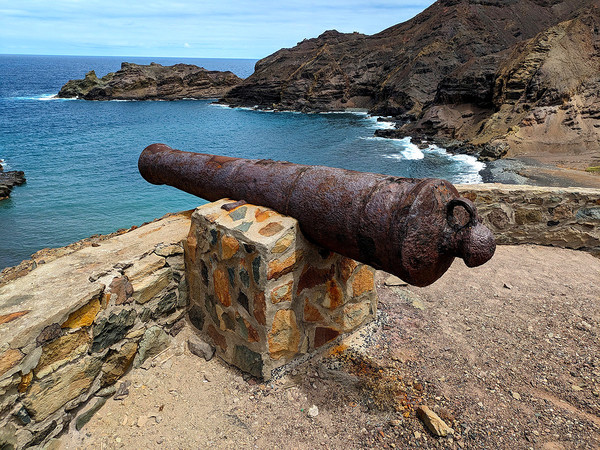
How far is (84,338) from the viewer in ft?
9.12

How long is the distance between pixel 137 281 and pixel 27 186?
21.5 metres

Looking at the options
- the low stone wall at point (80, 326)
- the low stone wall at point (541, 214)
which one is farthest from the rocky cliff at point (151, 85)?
the low stone wall at point (80, 326)

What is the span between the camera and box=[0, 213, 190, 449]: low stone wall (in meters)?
2.40

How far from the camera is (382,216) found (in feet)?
7.92

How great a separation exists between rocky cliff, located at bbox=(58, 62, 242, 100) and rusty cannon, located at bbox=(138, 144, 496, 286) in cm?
6914

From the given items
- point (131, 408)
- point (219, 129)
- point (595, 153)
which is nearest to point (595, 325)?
point (131, 408)

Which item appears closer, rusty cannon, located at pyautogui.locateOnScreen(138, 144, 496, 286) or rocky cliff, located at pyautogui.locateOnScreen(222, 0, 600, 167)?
rusty cannon, located at pyautogui.locateOnScreen(138, 144, 496, 286)

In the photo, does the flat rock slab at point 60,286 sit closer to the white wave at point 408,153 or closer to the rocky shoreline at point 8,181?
the rocky shoreline at point 8,181

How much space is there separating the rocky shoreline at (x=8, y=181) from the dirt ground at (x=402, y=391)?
65.4ft

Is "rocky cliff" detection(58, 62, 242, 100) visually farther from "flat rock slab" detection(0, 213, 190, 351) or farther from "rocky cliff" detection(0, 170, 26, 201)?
"flat rock slab" detection(0, 213, 190, 351)

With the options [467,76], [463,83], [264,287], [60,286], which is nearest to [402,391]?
[264,287]

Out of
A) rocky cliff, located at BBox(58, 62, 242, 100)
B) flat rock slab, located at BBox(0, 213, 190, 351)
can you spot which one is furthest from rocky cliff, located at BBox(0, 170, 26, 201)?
rocky cliff, located at BBox(58, 62, 242, 100)

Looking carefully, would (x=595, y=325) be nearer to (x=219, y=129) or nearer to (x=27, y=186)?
(x=27, y=186)

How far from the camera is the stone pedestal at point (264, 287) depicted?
115 inches
